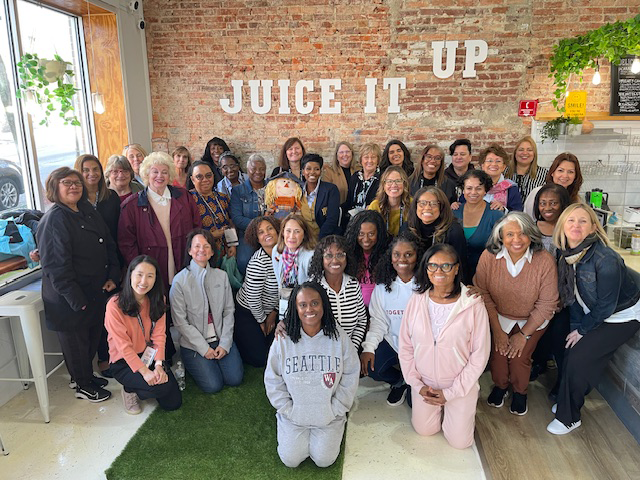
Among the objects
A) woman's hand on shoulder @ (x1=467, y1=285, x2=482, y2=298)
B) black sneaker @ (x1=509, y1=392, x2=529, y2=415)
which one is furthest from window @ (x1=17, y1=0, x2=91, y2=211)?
black sneaker @ (x1=509, y1=392, x2=529, y2=415)

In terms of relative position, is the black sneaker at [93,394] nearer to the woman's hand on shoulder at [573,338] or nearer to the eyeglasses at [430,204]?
the eyeglasses at [430,204]

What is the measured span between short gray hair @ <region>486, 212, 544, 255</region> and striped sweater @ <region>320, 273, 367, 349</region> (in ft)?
2.95

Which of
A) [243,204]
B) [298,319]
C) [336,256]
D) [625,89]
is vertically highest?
[625,89]

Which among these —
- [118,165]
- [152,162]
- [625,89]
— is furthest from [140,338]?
[625,89]

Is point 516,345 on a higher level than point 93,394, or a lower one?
higher

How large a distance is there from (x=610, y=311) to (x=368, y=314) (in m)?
1.49

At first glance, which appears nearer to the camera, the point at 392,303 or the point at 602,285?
the point at 602,285

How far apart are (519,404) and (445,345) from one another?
81 cm

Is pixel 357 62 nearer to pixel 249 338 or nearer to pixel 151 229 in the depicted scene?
pixel 151 229

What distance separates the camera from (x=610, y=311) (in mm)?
2996

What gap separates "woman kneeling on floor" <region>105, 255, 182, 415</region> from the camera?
3248 millimetres

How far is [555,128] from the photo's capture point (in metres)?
5.35

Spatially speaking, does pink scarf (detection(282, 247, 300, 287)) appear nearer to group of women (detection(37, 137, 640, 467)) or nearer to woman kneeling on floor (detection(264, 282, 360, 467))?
group of women (detection(37, 137, 640, 467))

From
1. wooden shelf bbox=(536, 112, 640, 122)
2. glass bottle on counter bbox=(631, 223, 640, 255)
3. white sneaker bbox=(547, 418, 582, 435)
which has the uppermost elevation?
wooden shelf bbox=(536, 112, 640, 122)
